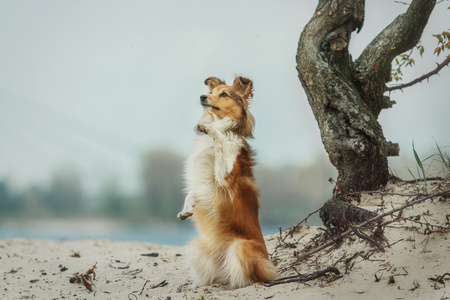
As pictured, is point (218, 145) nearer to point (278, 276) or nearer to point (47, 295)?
point (278, 276)

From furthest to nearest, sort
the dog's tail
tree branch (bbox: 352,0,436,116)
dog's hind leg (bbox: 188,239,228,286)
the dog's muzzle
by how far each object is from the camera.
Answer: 1. tree branch (bbox: 352,0,436,116)
2. the dog's muzzle
3. dog's hind leg (bbox: 188,239,228,286)
4. the dog's tail

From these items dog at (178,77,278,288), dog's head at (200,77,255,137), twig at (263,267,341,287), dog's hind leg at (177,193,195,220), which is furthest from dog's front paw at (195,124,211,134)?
twig at (263,267,341,287)

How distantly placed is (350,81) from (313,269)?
2.30 m

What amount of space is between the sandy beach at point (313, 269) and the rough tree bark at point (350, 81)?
0.37 m

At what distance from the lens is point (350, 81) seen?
5.45 metres

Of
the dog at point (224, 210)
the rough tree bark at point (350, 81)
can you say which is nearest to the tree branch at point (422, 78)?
the rough tree bark at point (350, 81)

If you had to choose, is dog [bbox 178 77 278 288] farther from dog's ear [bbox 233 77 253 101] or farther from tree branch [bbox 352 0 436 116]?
tree branch [bbox 352 0 436 116]

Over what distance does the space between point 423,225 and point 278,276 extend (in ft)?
4.63

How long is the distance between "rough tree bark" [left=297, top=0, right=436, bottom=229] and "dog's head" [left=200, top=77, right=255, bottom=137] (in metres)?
0.89

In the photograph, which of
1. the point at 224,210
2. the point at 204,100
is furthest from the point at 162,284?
the point at 204,100

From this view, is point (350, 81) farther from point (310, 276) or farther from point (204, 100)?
point (310, 276)

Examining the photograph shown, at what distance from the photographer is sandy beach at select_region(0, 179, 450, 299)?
3611mm

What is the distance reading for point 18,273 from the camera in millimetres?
5641

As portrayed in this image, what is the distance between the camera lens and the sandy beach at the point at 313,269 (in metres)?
3.61
